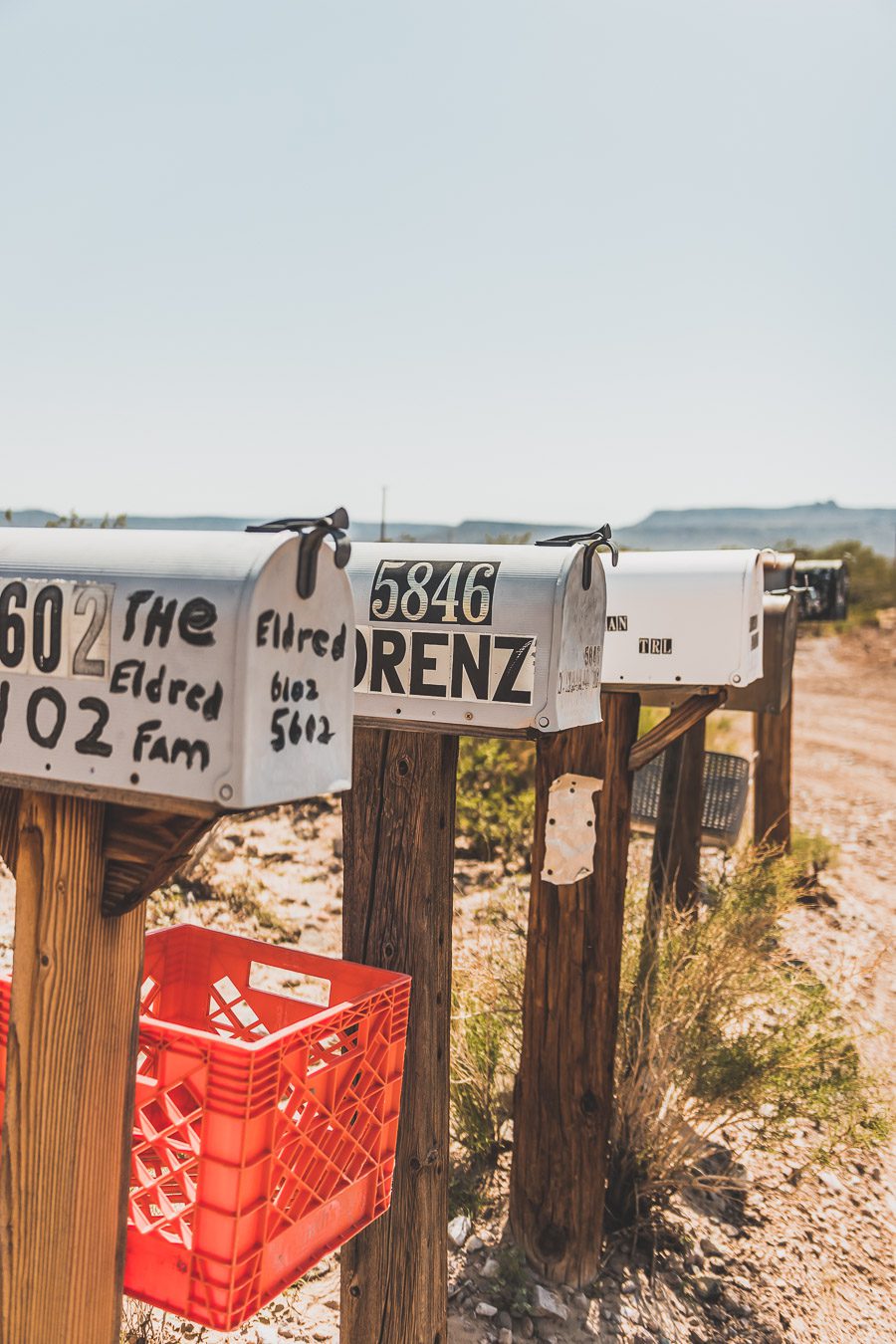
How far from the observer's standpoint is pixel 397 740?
2064 mm

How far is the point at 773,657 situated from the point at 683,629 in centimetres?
123

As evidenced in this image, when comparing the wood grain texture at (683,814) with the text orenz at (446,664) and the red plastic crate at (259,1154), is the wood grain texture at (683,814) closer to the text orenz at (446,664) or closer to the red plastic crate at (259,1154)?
the text orenz at (446,664)

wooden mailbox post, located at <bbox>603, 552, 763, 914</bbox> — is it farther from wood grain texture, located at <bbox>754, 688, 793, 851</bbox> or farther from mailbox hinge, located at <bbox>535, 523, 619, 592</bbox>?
wood grain texture, located at <bbox>754, 688, 793, 851</bbox>

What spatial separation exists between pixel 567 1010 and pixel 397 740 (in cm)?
119

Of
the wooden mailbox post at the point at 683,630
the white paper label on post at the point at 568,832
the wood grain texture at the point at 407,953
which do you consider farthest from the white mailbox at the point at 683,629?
the wood grain texture at the point at 407,953

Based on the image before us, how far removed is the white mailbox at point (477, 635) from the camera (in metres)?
1.85

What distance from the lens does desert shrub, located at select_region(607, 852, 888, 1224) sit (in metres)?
3.21

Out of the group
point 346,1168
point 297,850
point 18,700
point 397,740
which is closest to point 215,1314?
point 346,1168

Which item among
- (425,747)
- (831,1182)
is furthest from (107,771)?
(831,1182)

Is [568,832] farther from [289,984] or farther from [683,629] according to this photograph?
[289,984]

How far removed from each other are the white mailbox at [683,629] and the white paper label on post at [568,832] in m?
0.31

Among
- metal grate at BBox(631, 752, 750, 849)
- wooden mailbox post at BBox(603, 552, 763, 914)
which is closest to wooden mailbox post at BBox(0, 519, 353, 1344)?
wooden mailbox post at BBox(603, 552, 763, 914)

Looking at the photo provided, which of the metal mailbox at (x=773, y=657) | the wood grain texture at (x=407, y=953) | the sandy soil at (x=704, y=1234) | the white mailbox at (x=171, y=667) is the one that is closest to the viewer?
the white mailbox at (x=171, y=667)

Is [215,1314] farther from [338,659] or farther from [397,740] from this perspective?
[397,740]
